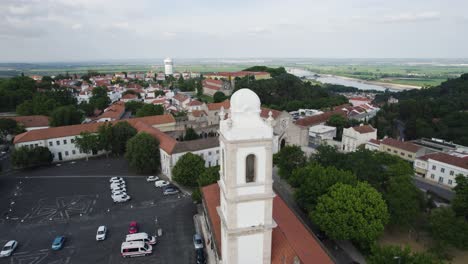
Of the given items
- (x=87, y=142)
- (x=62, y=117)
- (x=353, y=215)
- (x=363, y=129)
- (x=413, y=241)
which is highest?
(x=62, y=117)

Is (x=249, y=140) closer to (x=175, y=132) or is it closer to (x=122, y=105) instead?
(x=175, y=132)

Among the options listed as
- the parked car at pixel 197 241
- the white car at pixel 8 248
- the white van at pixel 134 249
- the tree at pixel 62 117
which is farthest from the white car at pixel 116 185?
the tree at pixel 62 117

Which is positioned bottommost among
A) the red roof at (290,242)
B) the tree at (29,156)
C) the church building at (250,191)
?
the tree at (29,156)

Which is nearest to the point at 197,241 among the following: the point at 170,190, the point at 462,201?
the point at 170,190

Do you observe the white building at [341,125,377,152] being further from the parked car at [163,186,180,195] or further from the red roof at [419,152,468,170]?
the parked car at [163,186,180,195]

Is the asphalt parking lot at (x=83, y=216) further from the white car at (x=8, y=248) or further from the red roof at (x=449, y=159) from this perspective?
the red roof at (x=449, y=159)

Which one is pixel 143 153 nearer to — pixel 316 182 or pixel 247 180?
pixel 316 182

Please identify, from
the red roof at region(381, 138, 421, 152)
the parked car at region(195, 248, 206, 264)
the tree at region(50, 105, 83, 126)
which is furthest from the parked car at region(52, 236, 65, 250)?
the red roof at region(381, 138, 421, 152)
